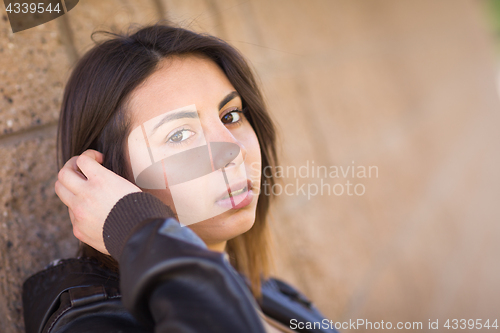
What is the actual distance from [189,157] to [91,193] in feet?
0.68

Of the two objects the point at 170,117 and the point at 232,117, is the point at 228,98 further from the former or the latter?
the point at 170,117

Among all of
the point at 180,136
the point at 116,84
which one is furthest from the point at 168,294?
the point at 116,84

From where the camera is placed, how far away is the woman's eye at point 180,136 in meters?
0.80

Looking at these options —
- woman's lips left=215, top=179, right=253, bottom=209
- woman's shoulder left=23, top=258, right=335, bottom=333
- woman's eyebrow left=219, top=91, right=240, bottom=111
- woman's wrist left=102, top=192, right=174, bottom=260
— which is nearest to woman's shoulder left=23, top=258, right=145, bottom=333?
woman's shoulder left=23, top=258, right=335, bottom=333

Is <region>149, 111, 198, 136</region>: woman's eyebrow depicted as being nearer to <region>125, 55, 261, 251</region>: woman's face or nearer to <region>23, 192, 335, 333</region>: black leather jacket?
<region>125, 55, 261, 251</region>: woman's face

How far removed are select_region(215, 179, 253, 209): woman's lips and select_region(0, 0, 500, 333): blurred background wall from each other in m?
0.53

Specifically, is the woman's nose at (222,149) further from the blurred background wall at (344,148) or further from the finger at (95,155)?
the blurred background wall at (344,148)

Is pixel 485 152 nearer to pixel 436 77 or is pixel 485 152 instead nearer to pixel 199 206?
pixel 436 77

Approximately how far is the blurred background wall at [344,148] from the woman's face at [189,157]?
40cm

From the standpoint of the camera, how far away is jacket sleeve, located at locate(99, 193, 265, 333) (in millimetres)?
453

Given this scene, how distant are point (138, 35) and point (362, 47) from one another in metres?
2.69

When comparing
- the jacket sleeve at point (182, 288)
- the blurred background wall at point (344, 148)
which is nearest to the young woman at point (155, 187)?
the jacket sleeve at point (182, 288)

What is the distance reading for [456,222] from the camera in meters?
3.91

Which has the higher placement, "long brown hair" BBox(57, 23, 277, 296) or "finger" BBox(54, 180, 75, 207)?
"long brown hair" BBox(57, 23, 277, 296)
